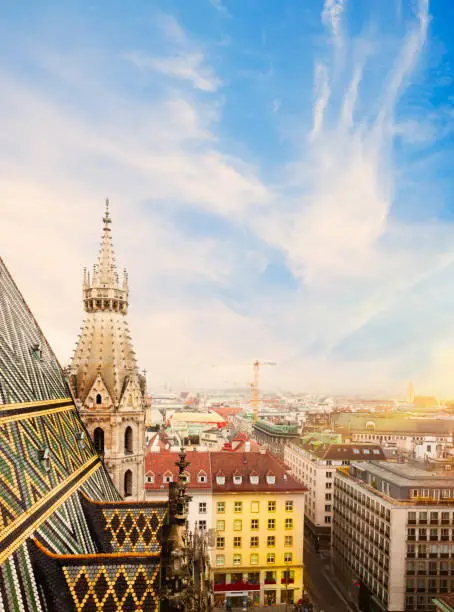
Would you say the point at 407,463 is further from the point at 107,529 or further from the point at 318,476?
the point at 107,529

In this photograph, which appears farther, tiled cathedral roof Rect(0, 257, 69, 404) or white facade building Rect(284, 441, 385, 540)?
white facade building Rect(284, 441, 385, 540)

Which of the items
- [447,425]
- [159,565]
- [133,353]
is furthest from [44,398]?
[447,425]

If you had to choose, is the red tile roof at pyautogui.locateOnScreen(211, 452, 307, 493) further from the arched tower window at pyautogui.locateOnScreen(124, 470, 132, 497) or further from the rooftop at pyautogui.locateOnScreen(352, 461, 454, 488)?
the arched tower window at pyautogui.locateOnScreen(124, 470, 132, 497)

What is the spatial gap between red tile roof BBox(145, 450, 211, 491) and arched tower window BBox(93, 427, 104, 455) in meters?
28.5

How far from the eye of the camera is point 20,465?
20344 millimetres

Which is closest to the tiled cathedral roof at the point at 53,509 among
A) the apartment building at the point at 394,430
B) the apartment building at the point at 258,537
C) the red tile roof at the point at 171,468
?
the red tile roof at the point at 171,468

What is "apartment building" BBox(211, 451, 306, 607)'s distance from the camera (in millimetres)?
62406

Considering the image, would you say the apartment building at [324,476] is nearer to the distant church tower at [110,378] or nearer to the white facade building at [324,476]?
the white facade building at [324,476]

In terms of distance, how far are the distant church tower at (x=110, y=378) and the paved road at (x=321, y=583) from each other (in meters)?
38.4

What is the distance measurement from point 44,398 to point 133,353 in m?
10.2

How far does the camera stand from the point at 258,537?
6331 centimetres

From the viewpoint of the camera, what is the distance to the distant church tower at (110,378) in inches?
1363

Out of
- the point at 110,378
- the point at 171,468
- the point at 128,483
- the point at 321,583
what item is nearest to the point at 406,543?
the point at 321,583

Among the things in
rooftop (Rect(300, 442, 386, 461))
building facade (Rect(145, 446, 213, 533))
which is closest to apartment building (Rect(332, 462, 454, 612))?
rooftop (Rect(300, 442, 386, 461))
